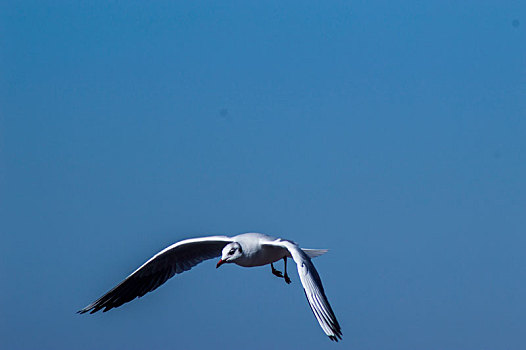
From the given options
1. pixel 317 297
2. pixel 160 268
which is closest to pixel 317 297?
pixel 317 297

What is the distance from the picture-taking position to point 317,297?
26.5ft

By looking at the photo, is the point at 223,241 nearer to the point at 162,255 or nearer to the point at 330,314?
the point at 162,255

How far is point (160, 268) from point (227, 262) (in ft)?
6.51

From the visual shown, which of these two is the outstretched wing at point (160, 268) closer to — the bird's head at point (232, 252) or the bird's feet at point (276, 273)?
the bird's feet at point (276, 273)

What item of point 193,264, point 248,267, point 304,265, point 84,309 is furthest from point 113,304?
point 304,265

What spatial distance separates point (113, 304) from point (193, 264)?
1345mm

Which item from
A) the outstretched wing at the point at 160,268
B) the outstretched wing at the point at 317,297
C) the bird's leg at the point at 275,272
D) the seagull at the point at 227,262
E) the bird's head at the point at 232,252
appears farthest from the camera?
the outstretched wing at the point at 160,268

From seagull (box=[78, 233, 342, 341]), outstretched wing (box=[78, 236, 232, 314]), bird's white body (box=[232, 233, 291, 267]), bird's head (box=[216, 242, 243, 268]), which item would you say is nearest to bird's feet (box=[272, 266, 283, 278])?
seagull (box=[78, 233, 342, 341])

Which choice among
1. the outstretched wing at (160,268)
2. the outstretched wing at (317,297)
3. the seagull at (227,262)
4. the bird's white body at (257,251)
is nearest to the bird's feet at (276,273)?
the seagull at (227,262)

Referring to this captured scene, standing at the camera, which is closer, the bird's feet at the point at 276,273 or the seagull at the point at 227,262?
the seagull at the point at 227,262

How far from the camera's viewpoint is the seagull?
8.09 meters

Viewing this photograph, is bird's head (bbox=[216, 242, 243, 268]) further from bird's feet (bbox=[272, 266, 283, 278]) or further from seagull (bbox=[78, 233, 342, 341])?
bird's feet (bbox=[272, 266, 283, 278])

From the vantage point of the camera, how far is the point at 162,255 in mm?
11188

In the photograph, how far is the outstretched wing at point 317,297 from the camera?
7746 mm
